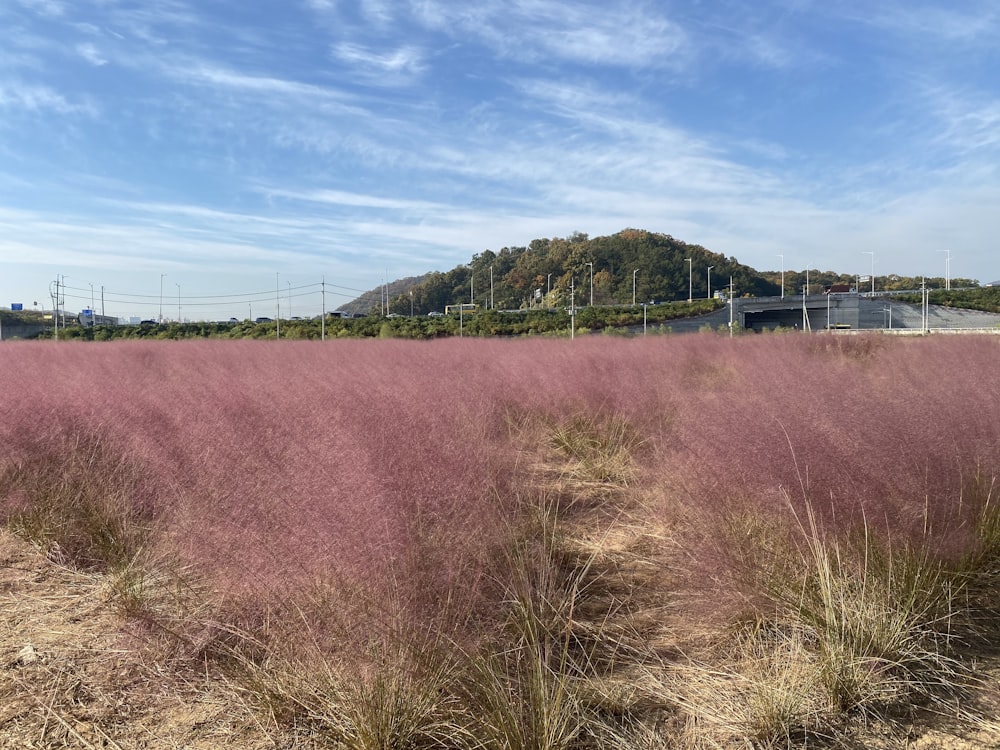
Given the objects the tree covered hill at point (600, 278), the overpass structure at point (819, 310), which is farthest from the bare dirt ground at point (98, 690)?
the tree covered hill at point (600, 278)

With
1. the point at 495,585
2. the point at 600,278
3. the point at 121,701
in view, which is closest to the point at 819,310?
the point at 600,278

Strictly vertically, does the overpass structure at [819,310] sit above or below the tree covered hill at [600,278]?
below

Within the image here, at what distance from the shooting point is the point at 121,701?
1761 millimetres

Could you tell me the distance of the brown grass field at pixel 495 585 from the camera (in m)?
1.54

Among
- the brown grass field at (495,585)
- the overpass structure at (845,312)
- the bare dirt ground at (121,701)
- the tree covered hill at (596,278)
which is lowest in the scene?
the bare dirt ground at (121,701)

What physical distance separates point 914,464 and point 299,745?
7.16ft

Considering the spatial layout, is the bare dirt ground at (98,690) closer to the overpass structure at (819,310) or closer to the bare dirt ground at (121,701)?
the bare dirt ground at (121,701)

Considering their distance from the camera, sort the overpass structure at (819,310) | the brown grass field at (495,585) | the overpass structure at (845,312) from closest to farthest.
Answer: the brown grass field at (495,585)
the overpass structure at (845,312)
the overpass structure at (819,310)

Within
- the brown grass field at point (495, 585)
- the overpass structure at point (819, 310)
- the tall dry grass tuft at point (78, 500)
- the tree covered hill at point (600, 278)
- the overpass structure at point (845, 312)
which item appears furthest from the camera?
the tree covered hill at point (600, 278)

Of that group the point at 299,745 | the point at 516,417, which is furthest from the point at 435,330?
the point at 299,745

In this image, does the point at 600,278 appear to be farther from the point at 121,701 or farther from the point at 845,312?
the point at 121,701

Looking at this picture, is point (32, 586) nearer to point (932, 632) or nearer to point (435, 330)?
point (932, 632)

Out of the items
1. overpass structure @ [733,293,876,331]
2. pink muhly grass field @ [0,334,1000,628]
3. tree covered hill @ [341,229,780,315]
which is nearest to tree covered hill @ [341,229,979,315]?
tree covered hill @ [341,229,780,315]

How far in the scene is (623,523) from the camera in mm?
3141
